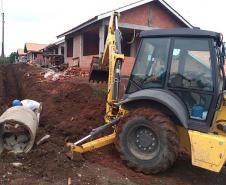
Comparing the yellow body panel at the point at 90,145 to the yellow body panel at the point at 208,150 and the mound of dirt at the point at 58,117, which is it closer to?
the mound of dirt at the point at 58,117

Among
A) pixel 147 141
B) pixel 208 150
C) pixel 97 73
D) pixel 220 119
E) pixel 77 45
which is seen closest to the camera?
pixel 208 150

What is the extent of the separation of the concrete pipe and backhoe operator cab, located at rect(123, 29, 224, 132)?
183 cm

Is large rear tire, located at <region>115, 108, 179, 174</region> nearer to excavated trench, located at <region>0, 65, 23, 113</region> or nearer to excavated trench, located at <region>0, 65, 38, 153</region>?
excavated trench, located at <region>0, 65, 38, 153</region>

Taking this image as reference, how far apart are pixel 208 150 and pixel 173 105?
2.83 ft

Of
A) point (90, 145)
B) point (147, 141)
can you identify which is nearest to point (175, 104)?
point (147, 141)

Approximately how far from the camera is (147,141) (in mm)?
6215

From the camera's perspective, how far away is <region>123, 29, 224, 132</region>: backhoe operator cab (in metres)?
5.93

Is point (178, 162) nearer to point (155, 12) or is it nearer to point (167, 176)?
point (167, 176)

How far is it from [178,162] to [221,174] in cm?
79

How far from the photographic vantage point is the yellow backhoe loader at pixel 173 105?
5.89 metres

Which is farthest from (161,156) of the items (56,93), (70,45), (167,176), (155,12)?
(70,45)

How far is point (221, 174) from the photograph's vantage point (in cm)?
666

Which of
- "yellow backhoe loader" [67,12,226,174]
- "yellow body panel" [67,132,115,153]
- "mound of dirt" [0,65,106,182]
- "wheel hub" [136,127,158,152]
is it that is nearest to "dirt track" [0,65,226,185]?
"mound of dirt" [0,65,106,182]

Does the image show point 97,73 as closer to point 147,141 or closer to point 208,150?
point 147,141
